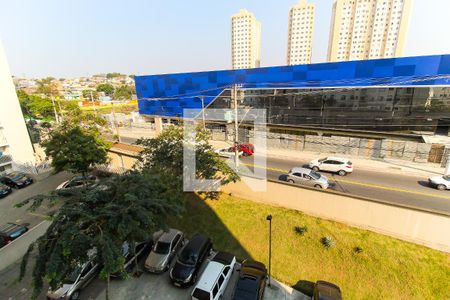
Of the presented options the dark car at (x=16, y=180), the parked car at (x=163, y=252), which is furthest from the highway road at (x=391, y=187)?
the dark car at (x=16, y=180)

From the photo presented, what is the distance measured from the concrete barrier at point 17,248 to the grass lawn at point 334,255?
886 cm

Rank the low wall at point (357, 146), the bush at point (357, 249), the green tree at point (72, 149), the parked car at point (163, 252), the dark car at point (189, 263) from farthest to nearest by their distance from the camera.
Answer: the low wall at point (357, 146)
the green tree at point (72, 149)
the bush at point (357, 249)
the parked car at point (163, 252)
the dark car at point (189, 263)

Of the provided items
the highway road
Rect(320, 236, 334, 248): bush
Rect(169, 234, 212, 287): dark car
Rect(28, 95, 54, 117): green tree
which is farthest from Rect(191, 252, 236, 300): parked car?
Rect(28, 95, 54, 117): green tree

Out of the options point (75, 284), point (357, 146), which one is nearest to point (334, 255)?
point (75, 284)

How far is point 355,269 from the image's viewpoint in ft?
36.1

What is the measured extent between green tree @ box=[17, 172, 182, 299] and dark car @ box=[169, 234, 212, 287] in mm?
2660

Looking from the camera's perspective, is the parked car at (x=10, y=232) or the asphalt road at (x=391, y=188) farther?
the asphalt road at (x=391, y=188)

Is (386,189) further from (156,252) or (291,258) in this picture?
(156,252)

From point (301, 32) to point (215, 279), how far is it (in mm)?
115170

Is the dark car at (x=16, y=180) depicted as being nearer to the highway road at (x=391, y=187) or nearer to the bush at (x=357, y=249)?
the highway road at (x=391, y=187)

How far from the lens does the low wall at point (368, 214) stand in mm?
11008

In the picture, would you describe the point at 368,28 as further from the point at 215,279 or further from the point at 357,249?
the point at 215,279

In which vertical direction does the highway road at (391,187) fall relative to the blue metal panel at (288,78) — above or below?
below

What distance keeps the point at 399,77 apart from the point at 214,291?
90.4 feet
